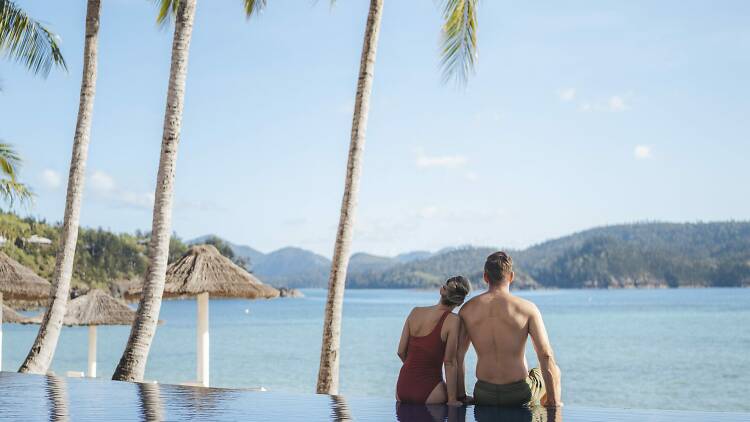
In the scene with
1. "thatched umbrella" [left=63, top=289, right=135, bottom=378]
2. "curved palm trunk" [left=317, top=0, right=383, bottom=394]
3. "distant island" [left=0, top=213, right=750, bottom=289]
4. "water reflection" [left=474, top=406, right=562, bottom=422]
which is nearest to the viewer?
"water reflection" [left=474, top=406, right=562, bottom=422]

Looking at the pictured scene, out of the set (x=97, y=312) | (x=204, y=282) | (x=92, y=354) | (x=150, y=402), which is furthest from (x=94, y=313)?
(x=150, y=402)

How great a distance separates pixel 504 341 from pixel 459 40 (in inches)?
295

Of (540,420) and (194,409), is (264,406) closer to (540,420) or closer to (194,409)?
(194,409)

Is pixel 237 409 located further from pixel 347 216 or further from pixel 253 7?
pixel 253 7

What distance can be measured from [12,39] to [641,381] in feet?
113

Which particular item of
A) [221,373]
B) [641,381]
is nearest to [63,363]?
[221,373]

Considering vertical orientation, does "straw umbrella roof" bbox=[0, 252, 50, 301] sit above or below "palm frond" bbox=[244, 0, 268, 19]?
below

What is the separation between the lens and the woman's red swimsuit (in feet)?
18.6

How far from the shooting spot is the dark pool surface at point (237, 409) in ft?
17.7

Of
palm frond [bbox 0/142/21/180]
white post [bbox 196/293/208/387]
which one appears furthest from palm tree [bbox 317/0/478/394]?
palm frond [bbox 0/142/21/180]

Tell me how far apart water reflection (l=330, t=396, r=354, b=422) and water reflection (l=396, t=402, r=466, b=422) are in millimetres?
302

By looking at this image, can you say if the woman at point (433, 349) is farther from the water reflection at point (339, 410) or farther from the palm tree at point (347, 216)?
the palm tree at point (347, 216)

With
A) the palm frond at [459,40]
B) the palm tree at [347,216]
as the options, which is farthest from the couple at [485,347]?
the palm frond at [459,40]

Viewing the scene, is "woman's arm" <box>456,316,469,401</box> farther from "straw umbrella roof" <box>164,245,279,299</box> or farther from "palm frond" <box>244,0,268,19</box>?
"straw umbrella roof" <box>164,245,279,299</box>
